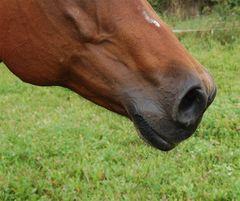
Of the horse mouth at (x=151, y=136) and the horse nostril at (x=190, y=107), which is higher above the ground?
the horse nostril at (x=190, y=107)

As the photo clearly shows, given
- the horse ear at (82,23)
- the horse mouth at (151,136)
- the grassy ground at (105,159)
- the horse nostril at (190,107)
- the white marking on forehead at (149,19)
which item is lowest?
the grassy ground at (105,159)

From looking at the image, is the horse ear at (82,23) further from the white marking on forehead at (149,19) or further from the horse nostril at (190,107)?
the horse nostril at (190,107)

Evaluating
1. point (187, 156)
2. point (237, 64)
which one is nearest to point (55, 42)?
point (187, 156)

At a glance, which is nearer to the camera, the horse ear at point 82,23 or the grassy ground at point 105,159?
the horse ear at point 82,23

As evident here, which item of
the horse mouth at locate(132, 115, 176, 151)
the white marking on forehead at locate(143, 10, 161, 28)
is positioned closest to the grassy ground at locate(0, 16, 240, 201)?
the horse mouth at locate(132, 115, 176, 151)

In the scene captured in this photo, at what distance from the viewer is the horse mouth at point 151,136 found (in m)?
1.62

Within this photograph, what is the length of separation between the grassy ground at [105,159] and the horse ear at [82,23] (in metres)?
1.85

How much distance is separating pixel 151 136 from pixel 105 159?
2359mm

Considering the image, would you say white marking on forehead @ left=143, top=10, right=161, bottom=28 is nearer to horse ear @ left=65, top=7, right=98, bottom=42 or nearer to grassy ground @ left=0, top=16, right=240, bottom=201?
horse ear @ left=65, top=7, right=98, bottom=42

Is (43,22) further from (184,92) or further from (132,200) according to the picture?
(132,200)

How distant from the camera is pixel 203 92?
1552mm

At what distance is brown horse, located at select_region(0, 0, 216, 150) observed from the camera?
1.58m

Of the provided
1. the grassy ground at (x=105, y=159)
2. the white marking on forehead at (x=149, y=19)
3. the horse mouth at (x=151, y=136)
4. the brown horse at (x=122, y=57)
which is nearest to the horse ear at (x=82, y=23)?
the brown horse at (x=122, y=57)

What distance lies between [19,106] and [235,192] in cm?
321
